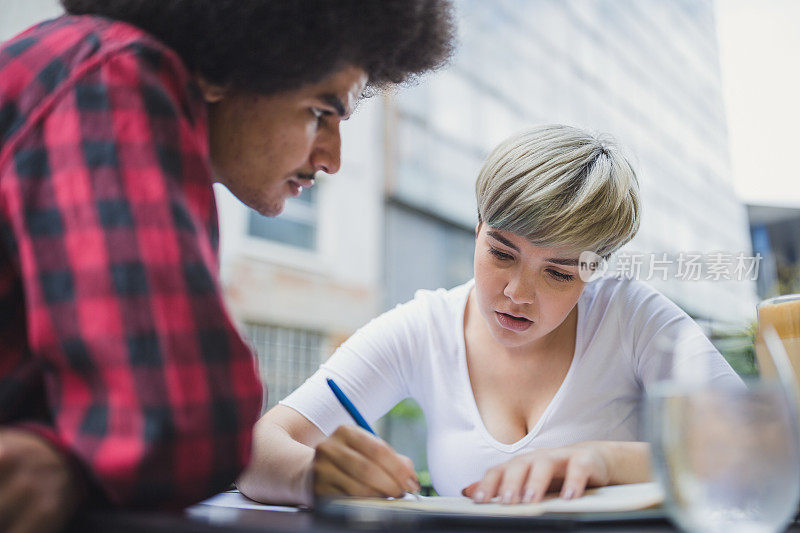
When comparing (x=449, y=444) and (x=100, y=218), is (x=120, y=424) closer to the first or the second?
(x=100, y=218)

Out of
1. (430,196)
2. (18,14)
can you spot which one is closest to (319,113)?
(18,14)

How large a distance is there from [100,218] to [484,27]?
841 cm

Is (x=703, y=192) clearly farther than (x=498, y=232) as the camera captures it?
Yes

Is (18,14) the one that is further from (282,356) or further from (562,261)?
(282,356)

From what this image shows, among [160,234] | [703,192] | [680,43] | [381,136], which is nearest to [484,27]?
[381,136]

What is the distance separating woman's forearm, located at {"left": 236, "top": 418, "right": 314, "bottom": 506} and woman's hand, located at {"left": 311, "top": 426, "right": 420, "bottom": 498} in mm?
75

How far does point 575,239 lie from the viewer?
3.43 feet

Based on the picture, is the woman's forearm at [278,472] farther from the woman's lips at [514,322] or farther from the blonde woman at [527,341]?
the woman's lips at [514,322]

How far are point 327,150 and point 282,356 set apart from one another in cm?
575

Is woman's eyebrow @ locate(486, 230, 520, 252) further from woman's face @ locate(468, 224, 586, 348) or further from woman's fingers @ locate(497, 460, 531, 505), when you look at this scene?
woman's fingers @ locate(497, 460, 531, 505)

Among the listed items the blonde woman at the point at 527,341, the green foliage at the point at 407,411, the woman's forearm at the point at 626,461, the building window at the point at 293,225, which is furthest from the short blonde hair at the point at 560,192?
the building window at the point at 293,225

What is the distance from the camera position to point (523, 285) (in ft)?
3.47

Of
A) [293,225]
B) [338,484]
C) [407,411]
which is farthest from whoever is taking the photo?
[293,225]

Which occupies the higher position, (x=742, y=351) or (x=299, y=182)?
(x=299, y=182)
